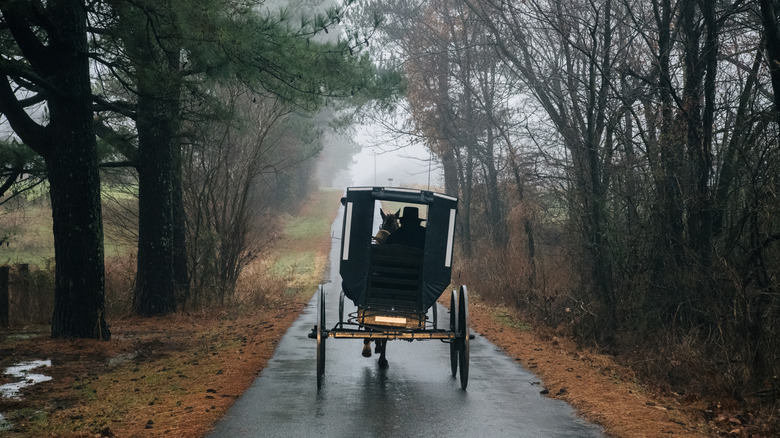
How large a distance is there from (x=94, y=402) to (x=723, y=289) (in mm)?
8330

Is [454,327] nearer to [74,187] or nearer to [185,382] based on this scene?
[185,382]

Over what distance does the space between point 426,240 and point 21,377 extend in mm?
5887

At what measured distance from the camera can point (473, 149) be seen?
29.7 metres

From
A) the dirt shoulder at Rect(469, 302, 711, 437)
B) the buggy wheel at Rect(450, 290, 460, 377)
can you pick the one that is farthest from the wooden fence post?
the buggy wheel at Rect(450, 290, 460, 377)

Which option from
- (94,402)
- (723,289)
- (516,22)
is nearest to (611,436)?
(723,289)

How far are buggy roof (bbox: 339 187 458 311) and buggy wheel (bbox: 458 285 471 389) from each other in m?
0.53

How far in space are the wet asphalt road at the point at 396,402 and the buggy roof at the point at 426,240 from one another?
3.94 ft

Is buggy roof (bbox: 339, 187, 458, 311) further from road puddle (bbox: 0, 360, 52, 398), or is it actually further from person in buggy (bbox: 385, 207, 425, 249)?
road puddle (bbox: 0, 360, 52, 398)

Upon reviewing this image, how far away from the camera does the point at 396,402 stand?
29.3ft

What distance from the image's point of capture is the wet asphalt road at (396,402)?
7602 mm

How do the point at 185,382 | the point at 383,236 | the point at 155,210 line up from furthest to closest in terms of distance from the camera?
the point at 155,210, the point at 383,236, the point at 185,382

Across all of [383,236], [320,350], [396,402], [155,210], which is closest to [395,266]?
[383,236]

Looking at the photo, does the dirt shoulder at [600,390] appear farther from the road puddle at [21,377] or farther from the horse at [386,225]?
the road puddle at [21,377]

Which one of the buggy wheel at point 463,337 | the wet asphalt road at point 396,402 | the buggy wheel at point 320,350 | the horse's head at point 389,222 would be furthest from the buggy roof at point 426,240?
the wet asphalt road at point 396,402
